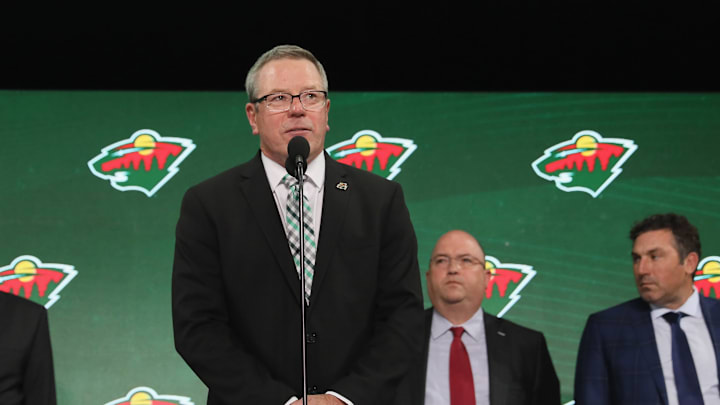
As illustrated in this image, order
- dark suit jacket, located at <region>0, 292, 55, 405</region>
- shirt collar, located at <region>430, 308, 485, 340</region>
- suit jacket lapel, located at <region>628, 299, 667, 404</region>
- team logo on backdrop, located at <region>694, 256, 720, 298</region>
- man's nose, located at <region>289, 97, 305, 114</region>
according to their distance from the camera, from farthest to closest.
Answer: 1. team logo on backdrop, located at <region>694, 256, 720, 298</region>
2. shirt collar, located at <region>430, 308, 485, 340</region>
3. suit jacket lapel, located at <region>628, 299, 667, 404</region>
4. dark suit jacket, located at <region>0, 292, 55, 405</region>
5. man's nose, located at <region>289, 97, 305, 114</region>

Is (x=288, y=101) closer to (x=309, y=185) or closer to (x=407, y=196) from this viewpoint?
(x=309, y=185)

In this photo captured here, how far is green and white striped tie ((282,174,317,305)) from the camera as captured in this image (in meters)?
1.90

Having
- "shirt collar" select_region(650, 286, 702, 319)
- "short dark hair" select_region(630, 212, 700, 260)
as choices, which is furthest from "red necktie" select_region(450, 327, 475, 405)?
"short dark hair" select_region(630, 212, 700, 260)

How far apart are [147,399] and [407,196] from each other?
1.57 m

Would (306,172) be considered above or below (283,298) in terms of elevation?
above

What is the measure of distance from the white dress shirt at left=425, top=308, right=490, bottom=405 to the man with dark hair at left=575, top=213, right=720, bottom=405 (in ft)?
1.37

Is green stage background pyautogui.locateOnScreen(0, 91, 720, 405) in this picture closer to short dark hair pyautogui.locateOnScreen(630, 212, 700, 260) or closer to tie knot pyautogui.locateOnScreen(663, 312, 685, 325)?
short dark hair pyautogui.locateOnScreen(630, 212, 700, 260)

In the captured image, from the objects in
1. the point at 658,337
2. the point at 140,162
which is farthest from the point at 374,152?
the point at 658,337

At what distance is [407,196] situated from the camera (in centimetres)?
400

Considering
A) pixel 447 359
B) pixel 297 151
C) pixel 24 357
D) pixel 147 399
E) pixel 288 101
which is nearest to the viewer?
pixel 297 151

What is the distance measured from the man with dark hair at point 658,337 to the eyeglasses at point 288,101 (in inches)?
81.8

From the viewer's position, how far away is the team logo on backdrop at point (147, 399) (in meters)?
3.81

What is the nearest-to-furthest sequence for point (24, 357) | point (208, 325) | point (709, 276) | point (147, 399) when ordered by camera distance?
point (208, 325) < point (24, 357) < point (147, 399) < point (709, 276)

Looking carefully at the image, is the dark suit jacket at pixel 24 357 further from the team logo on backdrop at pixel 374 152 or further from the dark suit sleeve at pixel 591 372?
the dark suit sleeve at pixel 591 372
